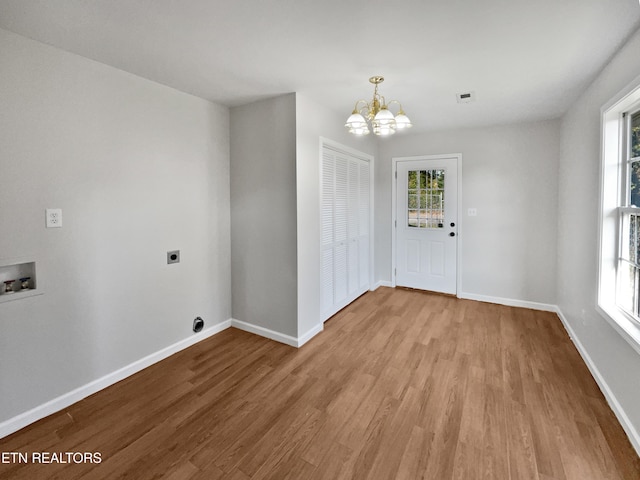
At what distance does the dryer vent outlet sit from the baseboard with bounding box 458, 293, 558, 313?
3.47 meters

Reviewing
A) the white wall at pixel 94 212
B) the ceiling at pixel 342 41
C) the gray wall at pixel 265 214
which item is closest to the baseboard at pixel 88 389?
the white wall at pixel 94 212

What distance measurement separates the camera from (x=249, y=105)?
3.17 metres

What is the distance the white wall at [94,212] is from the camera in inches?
75.8

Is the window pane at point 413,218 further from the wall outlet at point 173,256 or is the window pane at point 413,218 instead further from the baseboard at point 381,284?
the wall outlet at point 173,256

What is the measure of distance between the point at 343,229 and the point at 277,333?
152cm

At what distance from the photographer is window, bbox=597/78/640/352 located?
80.3 inches

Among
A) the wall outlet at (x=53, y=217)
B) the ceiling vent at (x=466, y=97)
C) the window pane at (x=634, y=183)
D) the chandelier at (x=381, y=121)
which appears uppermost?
the ceiling vent at (x=466, y=97)

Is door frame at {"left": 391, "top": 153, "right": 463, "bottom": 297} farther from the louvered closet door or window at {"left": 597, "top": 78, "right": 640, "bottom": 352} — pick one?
window at {"left": 597, "top": 78, "right": 640, "bottom": 352}

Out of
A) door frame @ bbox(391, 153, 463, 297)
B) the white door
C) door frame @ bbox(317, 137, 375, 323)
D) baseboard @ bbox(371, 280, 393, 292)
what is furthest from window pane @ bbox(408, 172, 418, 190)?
baseboard @ bbox(371, 280, 393, 292)

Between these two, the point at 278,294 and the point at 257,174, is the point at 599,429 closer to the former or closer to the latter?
the point at 278,294

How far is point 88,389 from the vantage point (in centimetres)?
226

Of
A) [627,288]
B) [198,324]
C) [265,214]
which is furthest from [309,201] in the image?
[627,288]

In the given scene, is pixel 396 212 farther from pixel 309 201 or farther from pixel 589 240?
pixel 589 240

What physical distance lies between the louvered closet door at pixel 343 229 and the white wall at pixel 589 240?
2352 millimetres
